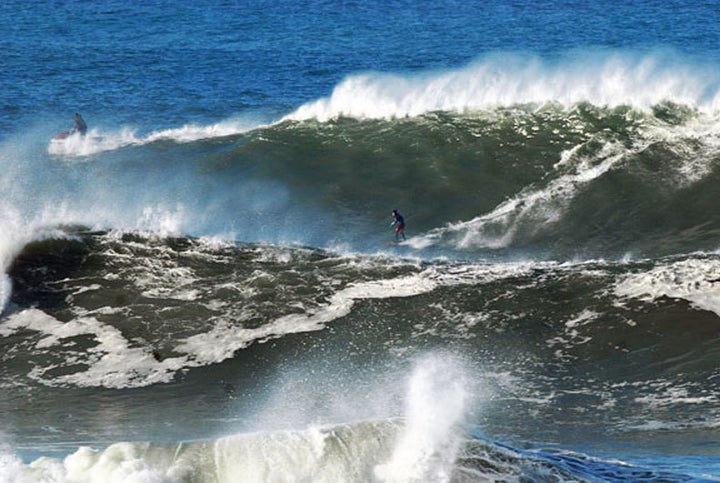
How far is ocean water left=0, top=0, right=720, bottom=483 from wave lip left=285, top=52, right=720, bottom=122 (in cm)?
15

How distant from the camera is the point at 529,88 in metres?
35.2

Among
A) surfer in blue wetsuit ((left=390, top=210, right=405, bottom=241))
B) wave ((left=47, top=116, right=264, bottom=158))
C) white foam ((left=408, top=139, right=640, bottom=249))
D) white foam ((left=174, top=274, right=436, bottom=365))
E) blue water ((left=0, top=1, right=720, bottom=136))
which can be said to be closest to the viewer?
white foam ((left=174, top=274, right=436, bottom=365))

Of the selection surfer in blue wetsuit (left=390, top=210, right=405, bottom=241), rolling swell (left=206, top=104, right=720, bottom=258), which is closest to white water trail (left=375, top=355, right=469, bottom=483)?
surfer in blue wetsuit (left=390, top=210, right=405, bottom=241)

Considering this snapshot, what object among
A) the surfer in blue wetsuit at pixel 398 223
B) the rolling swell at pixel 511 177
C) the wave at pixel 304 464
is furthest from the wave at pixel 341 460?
the surfer in blue wetsuit at pixel 398 223

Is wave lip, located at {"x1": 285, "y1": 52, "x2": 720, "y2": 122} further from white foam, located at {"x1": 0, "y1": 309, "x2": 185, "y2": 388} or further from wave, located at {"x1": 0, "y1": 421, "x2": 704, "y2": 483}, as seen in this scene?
wave, located at {"x1": 0, "y1": 421, "x2": 704, "y2": 483}

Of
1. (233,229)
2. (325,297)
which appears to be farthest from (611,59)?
(325,297)

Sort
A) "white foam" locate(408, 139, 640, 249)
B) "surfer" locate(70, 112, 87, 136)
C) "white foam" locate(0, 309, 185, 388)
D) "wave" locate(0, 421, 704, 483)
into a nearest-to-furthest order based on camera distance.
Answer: "wave" locate(0, 421, 704, 483) < "white foam" locate(0, 309, 185, 388) < "white foam" locate(408, 139, 640, 249) < "surfer" locate(70, 112, 87, 136)

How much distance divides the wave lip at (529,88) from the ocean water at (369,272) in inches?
5.8

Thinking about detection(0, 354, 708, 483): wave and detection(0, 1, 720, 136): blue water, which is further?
detection(0, 1, 720, 136): blue water

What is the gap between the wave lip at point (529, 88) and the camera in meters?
33.1

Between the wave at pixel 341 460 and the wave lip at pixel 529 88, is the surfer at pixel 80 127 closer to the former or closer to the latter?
the wave lip at pixel 529 88

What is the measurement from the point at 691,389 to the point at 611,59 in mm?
23337

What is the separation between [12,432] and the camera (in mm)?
17031

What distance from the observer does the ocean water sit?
15547mm
